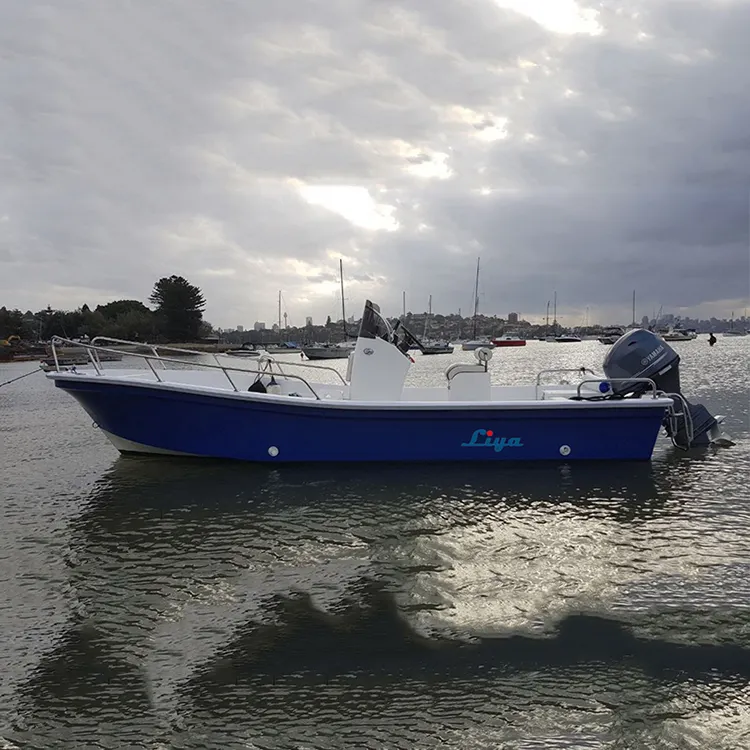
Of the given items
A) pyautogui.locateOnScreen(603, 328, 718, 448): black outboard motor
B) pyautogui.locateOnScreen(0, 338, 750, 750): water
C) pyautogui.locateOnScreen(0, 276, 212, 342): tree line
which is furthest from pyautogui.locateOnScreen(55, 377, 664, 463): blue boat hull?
pyautogui.locateOnScreen(0, 276, 212, 342): tree line

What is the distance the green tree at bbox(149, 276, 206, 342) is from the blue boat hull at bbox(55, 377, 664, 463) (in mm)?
85776

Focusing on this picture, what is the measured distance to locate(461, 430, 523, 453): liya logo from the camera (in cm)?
908

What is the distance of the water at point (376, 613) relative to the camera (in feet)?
11.0

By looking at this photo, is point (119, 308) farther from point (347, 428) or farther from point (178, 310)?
point (347, 428)

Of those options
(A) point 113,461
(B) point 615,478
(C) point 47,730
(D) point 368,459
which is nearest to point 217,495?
(D) point 368,459

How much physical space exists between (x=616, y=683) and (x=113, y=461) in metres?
8.90

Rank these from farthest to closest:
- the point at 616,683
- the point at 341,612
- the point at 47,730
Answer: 1. the point at 341,612
2. the point at 616,683
3. the point at 47,730

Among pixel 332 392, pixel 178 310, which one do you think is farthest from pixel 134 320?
pixel 332 392

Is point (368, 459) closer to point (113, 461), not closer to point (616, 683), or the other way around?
point (113, 461)

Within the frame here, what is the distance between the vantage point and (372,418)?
8883mm

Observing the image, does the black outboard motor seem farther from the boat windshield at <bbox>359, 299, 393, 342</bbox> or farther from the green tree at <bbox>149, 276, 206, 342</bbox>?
the green tree at <bbox>149, 276, 206, 342</bbox>

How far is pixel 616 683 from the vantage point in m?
3.70

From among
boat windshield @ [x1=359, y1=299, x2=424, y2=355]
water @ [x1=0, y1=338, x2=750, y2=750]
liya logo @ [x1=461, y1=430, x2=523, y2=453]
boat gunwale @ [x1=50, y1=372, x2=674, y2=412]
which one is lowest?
water @ [x1=0, y1=338, x2=750, y2=750]

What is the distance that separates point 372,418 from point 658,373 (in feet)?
17.5
